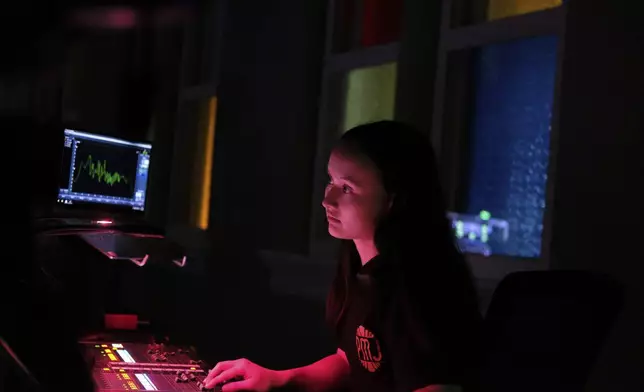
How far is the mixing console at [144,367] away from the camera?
1424mm

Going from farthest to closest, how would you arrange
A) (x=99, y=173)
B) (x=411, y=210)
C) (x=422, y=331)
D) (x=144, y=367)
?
(x=99, y=173) → (x=144, y=367) → (x=411, y=210) → (x=422, y=331)

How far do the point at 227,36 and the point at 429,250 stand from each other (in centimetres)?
225

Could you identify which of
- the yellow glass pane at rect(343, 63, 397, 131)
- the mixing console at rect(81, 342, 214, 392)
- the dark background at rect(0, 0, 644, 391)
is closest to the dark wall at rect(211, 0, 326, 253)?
the dark background at rect(0, 0, 644, 391)

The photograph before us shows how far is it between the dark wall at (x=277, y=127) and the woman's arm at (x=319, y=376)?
1.33 meters

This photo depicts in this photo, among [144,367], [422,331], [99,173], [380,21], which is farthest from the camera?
[380,21]

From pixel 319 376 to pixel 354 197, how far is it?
1.51 feet

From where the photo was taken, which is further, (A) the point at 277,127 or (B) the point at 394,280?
(A) the point at 277,127

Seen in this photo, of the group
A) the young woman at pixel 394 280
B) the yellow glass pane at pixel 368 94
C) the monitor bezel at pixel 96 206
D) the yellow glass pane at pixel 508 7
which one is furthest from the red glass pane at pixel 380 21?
the young woman at pixel 394 280

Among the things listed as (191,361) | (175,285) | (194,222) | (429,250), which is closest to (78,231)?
(191,361)

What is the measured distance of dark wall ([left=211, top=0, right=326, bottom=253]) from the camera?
308 cm

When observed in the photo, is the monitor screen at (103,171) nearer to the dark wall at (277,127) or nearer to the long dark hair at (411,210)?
the dark wall at (277,127)

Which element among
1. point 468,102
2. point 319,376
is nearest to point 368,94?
point 468,102

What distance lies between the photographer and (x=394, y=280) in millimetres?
1404

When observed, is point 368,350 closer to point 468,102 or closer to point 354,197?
point 354,197
